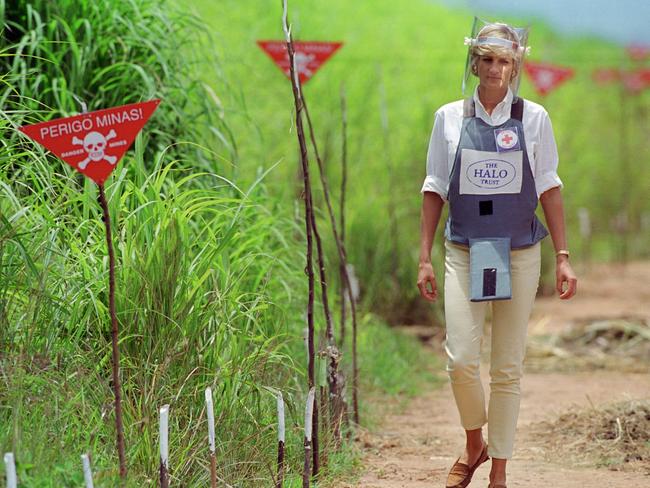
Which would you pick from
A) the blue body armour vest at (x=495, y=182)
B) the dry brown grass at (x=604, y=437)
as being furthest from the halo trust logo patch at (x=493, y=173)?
the dry brown grass at (x=604, y=437)

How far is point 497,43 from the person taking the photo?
3908 mm

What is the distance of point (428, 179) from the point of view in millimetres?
4016

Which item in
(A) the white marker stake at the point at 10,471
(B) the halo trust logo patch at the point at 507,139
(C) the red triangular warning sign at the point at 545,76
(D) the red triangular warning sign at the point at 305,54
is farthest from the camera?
(C) the red triangular warning sign at the point at 545,76

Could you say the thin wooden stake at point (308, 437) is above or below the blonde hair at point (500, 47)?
below

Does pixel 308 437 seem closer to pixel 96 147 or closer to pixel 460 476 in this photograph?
pixel 460 476

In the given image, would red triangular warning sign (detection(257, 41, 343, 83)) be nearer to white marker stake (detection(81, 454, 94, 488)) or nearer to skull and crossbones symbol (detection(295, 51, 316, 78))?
skull and crossbones symbol (detection(295, 51, 316, 78))

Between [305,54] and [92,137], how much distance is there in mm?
3899

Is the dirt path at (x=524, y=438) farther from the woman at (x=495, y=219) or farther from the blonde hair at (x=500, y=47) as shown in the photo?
the blonde hair at (x=500, y=47)

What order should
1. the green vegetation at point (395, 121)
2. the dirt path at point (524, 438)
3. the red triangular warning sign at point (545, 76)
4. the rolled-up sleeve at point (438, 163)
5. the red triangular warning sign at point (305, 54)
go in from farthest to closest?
the red triangular warning sign at point (545, 76)
the green vegetation at point (395, 121)
the red triangular warning sign at point (305, 54)
the dirt path at point (524, 438)
the rolled-up sleeve at point (438, 163)

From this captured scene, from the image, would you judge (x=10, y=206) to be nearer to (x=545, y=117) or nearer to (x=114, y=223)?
(x=114, y=223)

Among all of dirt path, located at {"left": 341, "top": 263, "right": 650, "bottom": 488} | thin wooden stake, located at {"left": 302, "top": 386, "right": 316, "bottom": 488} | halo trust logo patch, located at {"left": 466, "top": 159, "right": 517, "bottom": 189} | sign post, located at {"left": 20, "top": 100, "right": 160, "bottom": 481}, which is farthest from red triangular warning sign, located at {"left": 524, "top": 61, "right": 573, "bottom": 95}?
sign post, located at {"left": 20, "top": 100, "right": 160, "bottom": 481}

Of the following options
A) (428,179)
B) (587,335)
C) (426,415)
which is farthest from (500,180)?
(587,335)

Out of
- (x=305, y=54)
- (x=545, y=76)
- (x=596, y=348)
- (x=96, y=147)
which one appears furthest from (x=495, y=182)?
(x=545, y=76)

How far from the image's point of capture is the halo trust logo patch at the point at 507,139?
3.85 meters
